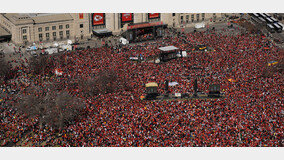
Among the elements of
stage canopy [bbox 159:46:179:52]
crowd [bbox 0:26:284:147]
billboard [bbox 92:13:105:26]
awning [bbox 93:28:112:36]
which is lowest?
crowd [bbox 0:26:284:147]

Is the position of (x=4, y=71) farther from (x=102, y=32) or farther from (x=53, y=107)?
(x=102, y=32)

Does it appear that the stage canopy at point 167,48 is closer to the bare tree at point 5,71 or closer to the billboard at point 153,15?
the billboard at point 153,15

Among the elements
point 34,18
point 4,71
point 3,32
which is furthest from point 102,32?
point 4,71

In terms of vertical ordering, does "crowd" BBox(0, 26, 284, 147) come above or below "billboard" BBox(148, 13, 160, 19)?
below

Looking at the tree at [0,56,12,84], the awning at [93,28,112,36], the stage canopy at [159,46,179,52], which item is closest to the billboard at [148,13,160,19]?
the awning at [93,28,112,36]

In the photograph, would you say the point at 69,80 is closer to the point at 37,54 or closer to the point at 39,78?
the point at 39,78

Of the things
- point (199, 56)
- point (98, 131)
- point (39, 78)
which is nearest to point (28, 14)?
point (39, 78)

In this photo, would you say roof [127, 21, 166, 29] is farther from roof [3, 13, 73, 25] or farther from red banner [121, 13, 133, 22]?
roof [3, 13, 73, 25]
